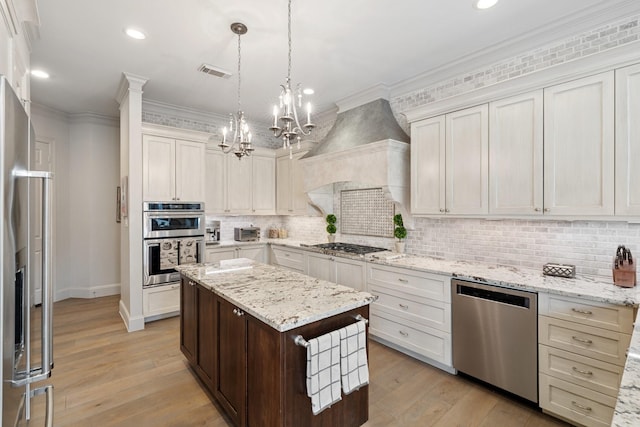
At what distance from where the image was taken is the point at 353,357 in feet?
6.04

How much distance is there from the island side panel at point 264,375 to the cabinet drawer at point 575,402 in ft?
6.41

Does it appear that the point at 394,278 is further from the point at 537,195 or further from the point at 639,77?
the point at 639,77

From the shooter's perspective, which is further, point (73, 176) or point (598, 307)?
point (73, 176)

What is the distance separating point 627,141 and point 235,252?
4.63 meters

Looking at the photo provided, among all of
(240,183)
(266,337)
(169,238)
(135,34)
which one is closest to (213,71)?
(135,34)

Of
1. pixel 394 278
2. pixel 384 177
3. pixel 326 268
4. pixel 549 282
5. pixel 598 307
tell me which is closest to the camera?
pixel 598 307

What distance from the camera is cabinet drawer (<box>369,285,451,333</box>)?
2.81m

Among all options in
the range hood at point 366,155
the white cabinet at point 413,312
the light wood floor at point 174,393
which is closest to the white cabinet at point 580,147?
the white cabinet at point 413,312

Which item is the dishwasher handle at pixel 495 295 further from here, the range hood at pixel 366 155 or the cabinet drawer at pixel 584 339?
the range hood at pixel 366 155

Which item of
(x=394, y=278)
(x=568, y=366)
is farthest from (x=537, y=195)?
(x=394, y=278)

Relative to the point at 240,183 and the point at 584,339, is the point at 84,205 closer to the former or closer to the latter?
the point at 240,183

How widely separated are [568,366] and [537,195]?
1.29m

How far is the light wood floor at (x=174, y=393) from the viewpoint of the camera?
223cm

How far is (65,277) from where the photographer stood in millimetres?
5180
